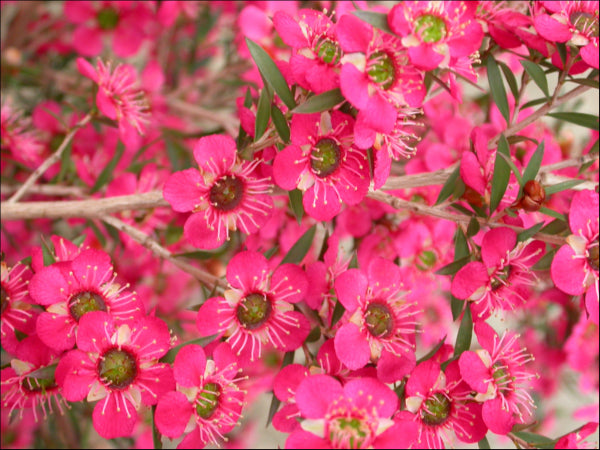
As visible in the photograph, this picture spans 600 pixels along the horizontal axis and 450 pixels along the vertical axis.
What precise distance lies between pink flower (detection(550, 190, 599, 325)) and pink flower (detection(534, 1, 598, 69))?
0.19 meters

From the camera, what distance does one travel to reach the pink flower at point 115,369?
28.4 inches

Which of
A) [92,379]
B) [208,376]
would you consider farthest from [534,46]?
[92,379]

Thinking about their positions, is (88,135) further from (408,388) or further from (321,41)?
(408,388)

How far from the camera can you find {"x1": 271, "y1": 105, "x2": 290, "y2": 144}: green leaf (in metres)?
0.72

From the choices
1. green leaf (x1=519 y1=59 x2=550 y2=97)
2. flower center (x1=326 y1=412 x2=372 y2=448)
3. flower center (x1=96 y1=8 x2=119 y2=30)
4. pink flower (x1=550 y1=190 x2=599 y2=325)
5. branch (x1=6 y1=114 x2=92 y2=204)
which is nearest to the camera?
flower center (x1=326 y1=412 x2=372 y2=448)

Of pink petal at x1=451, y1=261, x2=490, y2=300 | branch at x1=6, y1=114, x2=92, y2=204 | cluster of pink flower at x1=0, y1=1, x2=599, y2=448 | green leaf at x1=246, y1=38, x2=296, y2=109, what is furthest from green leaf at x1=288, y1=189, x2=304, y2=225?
branch at x1=6, y1=114, x2=92, y2=204

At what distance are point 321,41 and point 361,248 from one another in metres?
0.56

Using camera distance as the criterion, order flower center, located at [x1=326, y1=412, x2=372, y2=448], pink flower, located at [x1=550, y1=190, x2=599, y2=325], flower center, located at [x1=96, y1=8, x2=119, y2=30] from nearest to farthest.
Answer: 1. flower center, located at [x1=326, y1=412, x2=372, y2=448]
2. pink flower, located at [x1=550, y1=190, x2=599, y2=325]
3. flower center, located at [x1=96, y1=8, x2=119, y2=30]

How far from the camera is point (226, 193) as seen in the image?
800 millimetres

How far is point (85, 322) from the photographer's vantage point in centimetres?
72

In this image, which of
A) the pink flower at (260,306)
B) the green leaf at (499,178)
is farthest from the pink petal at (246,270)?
the green leaf at (499,178)

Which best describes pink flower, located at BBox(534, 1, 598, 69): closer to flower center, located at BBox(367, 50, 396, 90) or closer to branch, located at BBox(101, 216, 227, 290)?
flower center, located at BBox(367, 50, 396, 90)

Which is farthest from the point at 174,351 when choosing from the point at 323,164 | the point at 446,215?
the point at 446,215

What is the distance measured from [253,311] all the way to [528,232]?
0.38 meters
